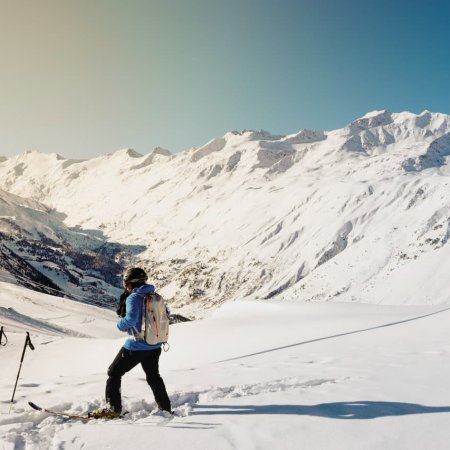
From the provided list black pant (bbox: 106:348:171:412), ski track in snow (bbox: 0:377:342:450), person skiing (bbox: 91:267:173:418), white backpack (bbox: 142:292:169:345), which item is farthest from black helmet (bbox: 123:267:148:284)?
ski track in snow (bbox: 0:377:342:450)

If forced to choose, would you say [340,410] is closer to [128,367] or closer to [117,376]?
[128,367]

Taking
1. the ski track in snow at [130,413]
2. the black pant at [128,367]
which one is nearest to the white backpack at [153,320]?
the black pant at [128,367]

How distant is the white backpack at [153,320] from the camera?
22.6 ft

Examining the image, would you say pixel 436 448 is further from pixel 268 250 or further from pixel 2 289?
pixel 268 250

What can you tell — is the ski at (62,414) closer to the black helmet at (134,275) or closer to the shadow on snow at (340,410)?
the shadow on snow at (340,410)

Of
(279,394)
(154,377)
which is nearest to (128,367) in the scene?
(154,377)

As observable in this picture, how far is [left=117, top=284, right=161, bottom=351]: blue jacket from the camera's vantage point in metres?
6.86

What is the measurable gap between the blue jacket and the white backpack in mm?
75

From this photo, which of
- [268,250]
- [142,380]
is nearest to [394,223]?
[268,250]

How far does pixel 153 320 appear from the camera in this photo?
273 inches

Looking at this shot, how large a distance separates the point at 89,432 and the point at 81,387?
3795mm

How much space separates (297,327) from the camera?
56.5ft

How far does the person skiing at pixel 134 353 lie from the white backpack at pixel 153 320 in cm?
9

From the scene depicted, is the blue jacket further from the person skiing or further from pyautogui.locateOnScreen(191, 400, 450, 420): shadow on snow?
pyautogui.locateOnScreen(191, 400, 450, 420): shadow on snow
